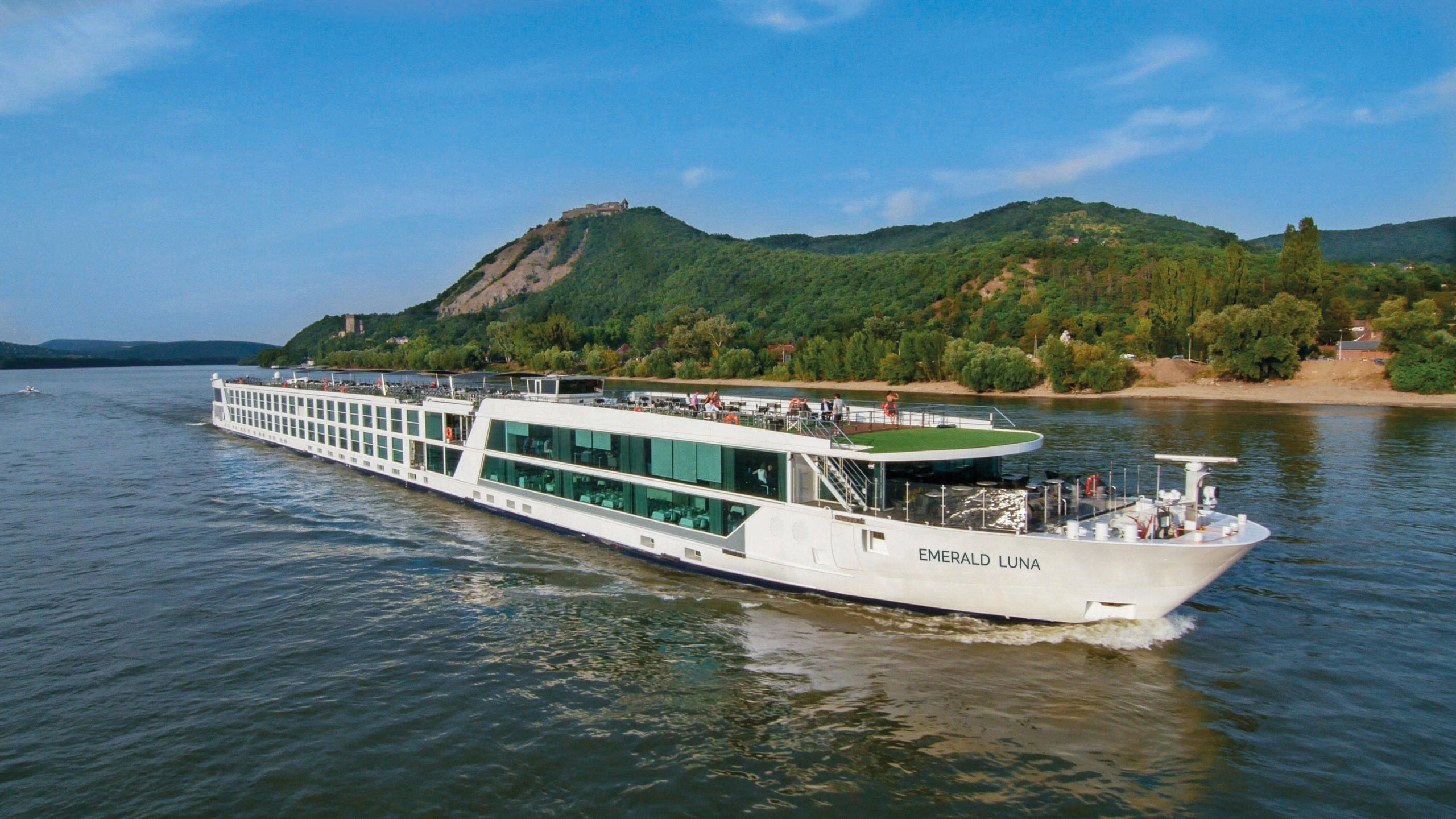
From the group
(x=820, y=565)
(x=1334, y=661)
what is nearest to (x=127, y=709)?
(x=820, y=565)

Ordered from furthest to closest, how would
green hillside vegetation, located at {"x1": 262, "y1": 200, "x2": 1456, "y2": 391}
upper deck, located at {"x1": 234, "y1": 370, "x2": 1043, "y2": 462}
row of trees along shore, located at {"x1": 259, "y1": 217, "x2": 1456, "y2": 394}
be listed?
1. green hillside vegetation, located at {"x1": 262, "y1": 200, "x2": 1456, "y2": 391}
2. row of trees along shore, located at {"x1": 259, "y1": 217, "x2": 1456, "y2": 394}
3. upper deck, located at {"x1": 234, "y1": 370, "x2": 1043, "y2": 462}

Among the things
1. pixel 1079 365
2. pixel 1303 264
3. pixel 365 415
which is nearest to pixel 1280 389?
pixel 1079 365

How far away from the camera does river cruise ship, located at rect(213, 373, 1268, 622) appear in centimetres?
1571

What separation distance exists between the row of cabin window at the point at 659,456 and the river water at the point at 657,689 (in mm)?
2728

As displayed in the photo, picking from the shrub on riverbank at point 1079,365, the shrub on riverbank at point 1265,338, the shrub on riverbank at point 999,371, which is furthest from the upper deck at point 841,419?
the shrub on riverbank at point 1265,338

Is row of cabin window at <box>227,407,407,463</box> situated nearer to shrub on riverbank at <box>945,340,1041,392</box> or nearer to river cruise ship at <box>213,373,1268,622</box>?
river cruise ship at <box>213,373,1268,622</box>

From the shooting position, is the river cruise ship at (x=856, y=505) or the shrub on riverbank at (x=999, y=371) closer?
the river cruise ship at (x=856, y=505)

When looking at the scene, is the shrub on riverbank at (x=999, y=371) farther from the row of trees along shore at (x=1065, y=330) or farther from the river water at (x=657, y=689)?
the river water at (x=657, y=689)

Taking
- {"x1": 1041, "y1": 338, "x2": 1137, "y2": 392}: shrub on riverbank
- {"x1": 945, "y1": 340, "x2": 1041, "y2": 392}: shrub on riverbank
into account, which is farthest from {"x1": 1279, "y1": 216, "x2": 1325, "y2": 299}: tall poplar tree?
{"x1": 945, "y1": 340, "x2": 1041, "y2": 392}: shrub on riverbank

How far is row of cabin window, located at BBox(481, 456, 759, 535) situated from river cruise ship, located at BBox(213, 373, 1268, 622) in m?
0.05

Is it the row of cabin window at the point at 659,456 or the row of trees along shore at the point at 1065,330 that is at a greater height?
the row of trees along shore at the point at 1065,330

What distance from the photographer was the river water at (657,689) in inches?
460

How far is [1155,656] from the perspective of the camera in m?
15.8

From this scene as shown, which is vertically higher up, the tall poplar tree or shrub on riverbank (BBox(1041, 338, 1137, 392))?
the tall poplar tree
